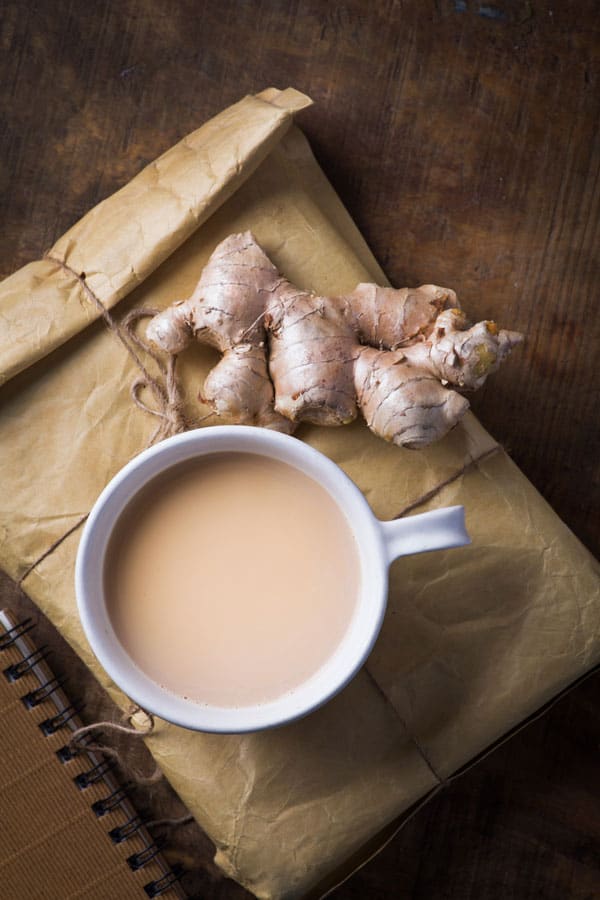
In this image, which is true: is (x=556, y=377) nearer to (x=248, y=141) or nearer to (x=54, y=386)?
(x=248, y=141)

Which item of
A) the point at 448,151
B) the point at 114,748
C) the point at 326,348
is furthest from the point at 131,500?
the point at 448,151

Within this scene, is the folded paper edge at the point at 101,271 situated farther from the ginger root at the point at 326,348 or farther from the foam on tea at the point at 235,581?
the foam on tea at the point at 235,581

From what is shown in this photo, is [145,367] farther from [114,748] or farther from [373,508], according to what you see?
[114,748]

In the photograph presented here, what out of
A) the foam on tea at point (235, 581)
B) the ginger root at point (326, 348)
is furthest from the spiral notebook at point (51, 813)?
the ginger root at point (326, 348)

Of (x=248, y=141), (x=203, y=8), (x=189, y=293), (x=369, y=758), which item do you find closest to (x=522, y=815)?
(x=369, y=758)

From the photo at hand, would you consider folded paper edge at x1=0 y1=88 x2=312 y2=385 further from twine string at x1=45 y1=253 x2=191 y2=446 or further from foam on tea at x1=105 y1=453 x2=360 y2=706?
foam on tea at x1=105 y1=453 x2=360 y2=706

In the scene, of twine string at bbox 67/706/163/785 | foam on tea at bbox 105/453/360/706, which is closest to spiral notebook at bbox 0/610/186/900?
twine string at bbox 67/706/163/785
